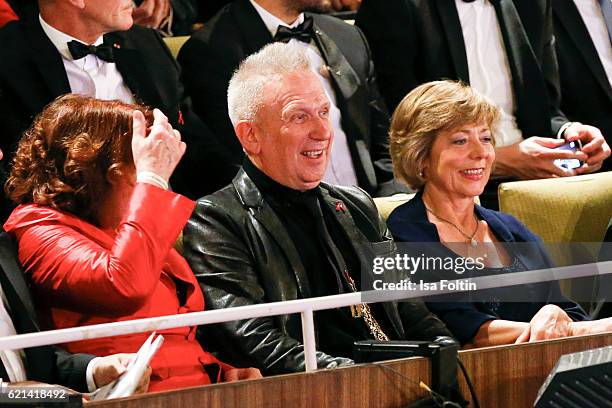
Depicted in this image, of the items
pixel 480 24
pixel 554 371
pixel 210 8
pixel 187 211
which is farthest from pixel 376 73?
pixel 554 371

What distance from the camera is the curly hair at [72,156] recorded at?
2.27 metres

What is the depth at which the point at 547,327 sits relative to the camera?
2.47m

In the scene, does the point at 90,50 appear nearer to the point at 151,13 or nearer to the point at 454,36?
the point at 151,13

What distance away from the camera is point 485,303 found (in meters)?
2.66

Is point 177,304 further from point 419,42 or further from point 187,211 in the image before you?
point 419,42

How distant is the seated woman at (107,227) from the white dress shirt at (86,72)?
2.00 ft

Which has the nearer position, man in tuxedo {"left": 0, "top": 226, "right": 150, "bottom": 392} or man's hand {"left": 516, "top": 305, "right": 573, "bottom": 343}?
man in tuxedo {"left": 0, "top": 226, "right": 150, "bottom": 392}

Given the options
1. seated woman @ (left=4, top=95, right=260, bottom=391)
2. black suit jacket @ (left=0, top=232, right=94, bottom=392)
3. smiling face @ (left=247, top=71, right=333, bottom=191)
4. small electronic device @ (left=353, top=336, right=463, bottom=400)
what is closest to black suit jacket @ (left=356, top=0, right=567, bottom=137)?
smiling face @ (left=247, top=71, right=333, bottom=191)

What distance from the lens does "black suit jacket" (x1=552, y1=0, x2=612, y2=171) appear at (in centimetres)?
394

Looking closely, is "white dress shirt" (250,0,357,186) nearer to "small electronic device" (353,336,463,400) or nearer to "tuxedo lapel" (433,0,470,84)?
"tuxedo lapel" (433,0,470,84)

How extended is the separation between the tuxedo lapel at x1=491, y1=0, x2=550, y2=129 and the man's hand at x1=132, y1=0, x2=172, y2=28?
3.66 ft

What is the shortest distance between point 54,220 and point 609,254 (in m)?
1.58

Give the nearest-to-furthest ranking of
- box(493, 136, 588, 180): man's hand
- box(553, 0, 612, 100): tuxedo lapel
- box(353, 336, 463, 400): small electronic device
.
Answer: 1. box(353, 336, 463, 400): small electronic device
2. box(493, 136, 588, 180): man's hand
3. box(553, 0, 612, 100): tuxedo lapel

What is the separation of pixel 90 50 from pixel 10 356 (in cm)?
117
